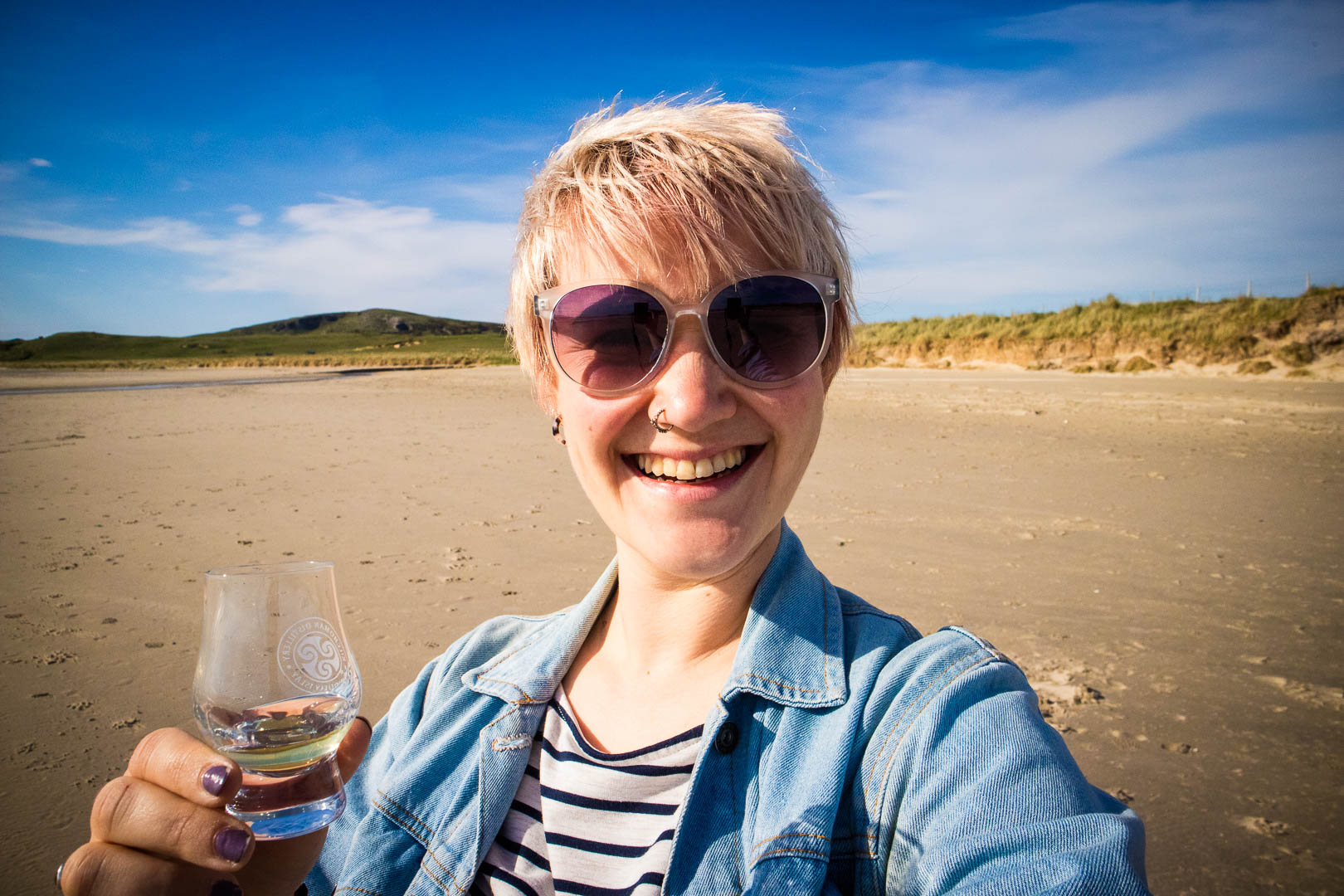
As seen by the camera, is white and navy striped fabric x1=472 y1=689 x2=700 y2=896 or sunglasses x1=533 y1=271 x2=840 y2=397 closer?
white and navy striped fabric x1=472 y1=689 x2=700 y2=896

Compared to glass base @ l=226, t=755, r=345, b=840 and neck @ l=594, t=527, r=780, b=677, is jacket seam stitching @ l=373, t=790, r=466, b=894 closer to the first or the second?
glass base @ l=226, t=755, r=345, b=840

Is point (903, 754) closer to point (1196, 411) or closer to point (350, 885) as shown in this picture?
point (350, 885)

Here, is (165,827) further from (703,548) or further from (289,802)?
(703,548)

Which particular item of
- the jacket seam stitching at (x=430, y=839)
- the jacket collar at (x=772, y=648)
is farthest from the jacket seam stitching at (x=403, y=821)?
the jacket collar at (x=772, y=648)

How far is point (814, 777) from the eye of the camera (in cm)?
127

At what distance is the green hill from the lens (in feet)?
201

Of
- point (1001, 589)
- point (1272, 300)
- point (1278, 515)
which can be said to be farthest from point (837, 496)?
point (1272, 300)

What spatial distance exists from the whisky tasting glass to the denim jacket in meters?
0.25

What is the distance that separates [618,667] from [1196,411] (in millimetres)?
16251

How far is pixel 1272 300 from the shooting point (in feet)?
77.0

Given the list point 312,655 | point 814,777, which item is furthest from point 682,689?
point 312,655

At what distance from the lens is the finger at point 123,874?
116 centimetres

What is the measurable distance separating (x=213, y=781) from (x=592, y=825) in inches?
25.7

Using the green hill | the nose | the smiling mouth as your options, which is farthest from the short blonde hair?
the green hill
